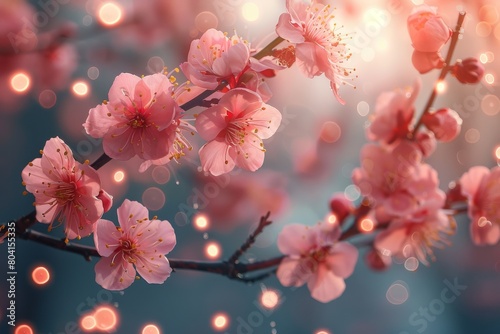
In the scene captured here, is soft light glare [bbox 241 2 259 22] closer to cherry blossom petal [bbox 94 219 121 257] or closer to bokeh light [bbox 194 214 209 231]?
bokeh light [bbox 194 214 209 231]

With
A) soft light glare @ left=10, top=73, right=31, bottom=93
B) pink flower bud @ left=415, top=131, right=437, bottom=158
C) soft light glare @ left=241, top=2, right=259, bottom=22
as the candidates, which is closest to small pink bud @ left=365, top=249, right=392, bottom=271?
pink flower bud @ left=415, top=131, right=437, bottom=158

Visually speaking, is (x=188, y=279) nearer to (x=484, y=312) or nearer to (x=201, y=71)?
(x=201, y=71)

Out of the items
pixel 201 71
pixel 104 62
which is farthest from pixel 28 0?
pixel 201 71

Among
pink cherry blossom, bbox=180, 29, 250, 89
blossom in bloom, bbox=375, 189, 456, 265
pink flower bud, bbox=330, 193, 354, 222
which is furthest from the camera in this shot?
pink flower bud, bbox=330, 193, 354, 222

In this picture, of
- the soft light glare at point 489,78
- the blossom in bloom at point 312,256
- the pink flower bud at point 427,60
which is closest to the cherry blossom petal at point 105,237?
the blossom in bloom at point 312,256

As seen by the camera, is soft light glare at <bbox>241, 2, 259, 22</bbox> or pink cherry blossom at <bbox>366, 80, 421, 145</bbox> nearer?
pink cherry blossom at <bbox>366, 80, 421, 145</bbox>

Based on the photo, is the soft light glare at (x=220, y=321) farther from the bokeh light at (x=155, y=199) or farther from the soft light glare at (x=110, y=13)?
the soft light glare at (x=110, y=13)

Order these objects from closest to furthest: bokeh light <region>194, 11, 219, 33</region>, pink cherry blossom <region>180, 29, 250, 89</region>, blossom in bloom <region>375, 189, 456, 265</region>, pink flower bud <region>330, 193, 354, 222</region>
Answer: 1. pink cherry blossom <region>180, 29, 250, 89</region>
2. blossom in bloom <region>375, 189, 456, 265</region>
3. pink flower bud <region>330, 193, 354, 222</region>
4. bokeh light <region>194, 11, 219, 33</region>
